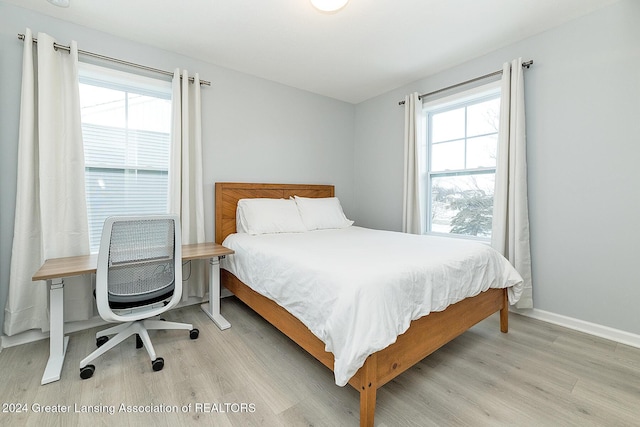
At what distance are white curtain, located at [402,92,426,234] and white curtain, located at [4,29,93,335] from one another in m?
3.20

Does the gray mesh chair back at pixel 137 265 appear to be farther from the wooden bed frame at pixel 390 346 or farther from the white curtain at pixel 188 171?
the white curtain at pixel 188 171

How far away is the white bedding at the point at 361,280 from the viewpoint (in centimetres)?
130

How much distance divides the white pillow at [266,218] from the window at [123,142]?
2.48 feet

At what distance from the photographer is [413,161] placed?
11.1 ft

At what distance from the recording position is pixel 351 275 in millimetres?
1440

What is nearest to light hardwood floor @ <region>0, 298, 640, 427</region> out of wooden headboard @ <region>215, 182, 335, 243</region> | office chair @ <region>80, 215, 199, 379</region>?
office chair @ <region>80, 215, 199, 379</region>

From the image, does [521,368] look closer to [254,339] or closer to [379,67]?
[254,339]

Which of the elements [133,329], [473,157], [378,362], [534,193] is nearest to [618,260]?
[534,193]

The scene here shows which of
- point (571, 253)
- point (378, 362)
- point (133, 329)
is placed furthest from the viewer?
point (571, 253)

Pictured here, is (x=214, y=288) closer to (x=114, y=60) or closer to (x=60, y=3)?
(x=114, y=60)

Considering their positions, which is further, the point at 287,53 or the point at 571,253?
the point at 287,53

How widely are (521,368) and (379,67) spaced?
3.00 metres

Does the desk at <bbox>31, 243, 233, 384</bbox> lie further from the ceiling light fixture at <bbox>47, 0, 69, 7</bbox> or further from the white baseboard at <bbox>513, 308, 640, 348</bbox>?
the white baseboard at <bbox>513, 308, 640, 348</bbox>

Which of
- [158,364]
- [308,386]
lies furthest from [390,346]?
[158,364]
